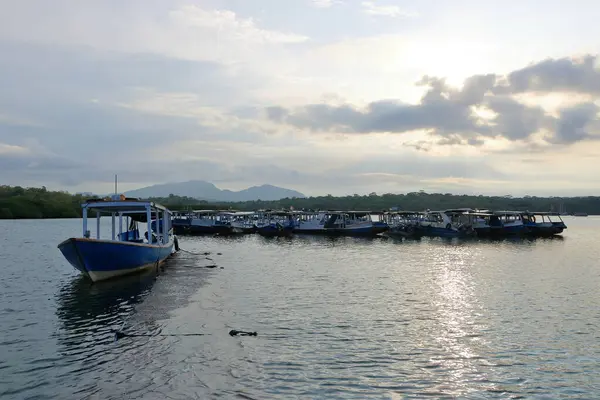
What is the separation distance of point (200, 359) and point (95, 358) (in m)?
2.82

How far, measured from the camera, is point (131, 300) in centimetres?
2203

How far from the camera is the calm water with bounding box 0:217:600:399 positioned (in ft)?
38.6

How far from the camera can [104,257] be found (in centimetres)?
2559

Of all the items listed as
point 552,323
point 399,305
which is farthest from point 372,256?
point 552,323

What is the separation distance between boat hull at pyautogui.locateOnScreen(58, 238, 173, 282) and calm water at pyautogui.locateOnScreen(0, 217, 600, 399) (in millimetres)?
955

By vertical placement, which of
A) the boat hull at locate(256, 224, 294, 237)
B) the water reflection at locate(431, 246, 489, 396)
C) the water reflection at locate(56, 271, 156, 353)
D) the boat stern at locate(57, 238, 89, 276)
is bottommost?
the water reflection at locate(431, 246, 489, 396)

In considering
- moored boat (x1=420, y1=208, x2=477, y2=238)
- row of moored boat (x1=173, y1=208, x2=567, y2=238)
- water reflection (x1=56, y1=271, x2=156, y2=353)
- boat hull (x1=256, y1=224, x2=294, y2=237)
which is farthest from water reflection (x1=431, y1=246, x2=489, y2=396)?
boat hull (x1=256, y1=224, x2=294, y2=237)

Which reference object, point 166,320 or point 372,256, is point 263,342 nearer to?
point 166,320

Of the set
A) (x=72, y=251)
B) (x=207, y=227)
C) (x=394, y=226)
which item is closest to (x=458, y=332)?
(x=72, y=251)

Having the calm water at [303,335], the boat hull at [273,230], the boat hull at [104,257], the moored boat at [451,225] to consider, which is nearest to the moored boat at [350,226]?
the boat hull at [273,230]

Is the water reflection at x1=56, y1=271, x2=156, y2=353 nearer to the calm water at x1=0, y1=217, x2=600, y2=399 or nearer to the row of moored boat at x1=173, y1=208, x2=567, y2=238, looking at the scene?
the calm water at x1=0, y1=217, x2=600, y2=399

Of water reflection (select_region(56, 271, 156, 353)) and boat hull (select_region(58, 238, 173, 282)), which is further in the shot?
boat hull (select_region(58, 238, 173, 282))

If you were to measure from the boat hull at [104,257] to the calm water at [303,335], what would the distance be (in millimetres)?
955

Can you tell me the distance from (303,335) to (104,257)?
14.0 m
